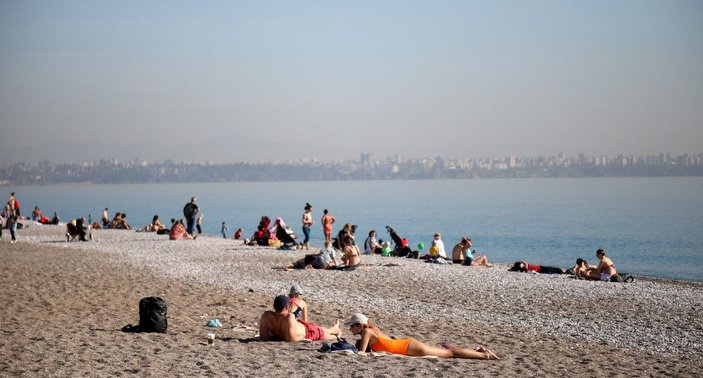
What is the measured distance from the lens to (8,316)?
13195mm

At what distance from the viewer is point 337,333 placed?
1195 cm

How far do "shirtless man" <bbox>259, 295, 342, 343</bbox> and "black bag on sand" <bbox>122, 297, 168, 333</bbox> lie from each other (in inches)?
56.2

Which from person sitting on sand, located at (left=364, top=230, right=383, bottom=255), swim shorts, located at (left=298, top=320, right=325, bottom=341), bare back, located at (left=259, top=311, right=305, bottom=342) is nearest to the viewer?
bare back, located at (left=259, top=311, right=305, bottom=342)

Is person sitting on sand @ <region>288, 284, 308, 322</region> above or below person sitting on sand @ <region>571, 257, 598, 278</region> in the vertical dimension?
above

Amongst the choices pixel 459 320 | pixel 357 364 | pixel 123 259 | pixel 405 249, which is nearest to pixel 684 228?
pixel 405 249

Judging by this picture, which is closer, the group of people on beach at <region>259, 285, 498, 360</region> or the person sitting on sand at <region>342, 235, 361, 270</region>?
the group of people on beach at <region>259, 285, 498, 360</region>

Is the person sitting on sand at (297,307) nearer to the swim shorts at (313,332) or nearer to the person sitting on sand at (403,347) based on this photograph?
the swim shorts at (313,332)

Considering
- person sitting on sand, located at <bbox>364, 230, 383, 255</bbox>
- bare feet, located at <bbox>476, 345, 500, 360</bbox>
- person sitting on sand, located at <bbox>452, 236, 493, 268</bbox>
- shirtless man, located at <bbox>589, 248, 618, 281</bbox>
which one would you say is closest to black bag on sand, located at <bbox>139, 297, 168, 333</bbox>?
bare feet, located at <bbox>476, 345, 500, 360</bbox>

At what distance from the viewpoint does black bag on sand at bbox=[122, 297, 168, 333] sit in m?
11.7

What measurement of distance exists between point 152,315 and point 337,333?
261cm

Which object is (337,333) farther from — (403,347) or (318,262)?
(318,262)

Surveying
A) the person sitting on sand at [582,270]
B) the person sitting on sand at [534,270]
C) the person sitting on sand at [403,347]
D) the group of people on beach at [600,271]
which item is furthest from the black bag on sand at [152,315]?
the person sitting on sand at [534,270]

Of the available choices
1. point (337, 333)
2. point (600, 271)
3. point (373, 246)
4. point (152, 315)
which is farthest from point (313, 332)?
point (373, 246)

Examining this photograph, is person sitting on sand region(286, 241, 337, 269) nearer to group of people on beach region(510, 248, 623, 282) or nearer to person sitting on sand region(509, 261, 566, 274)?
person sitting on sand region(509, 261, 566, 274)
